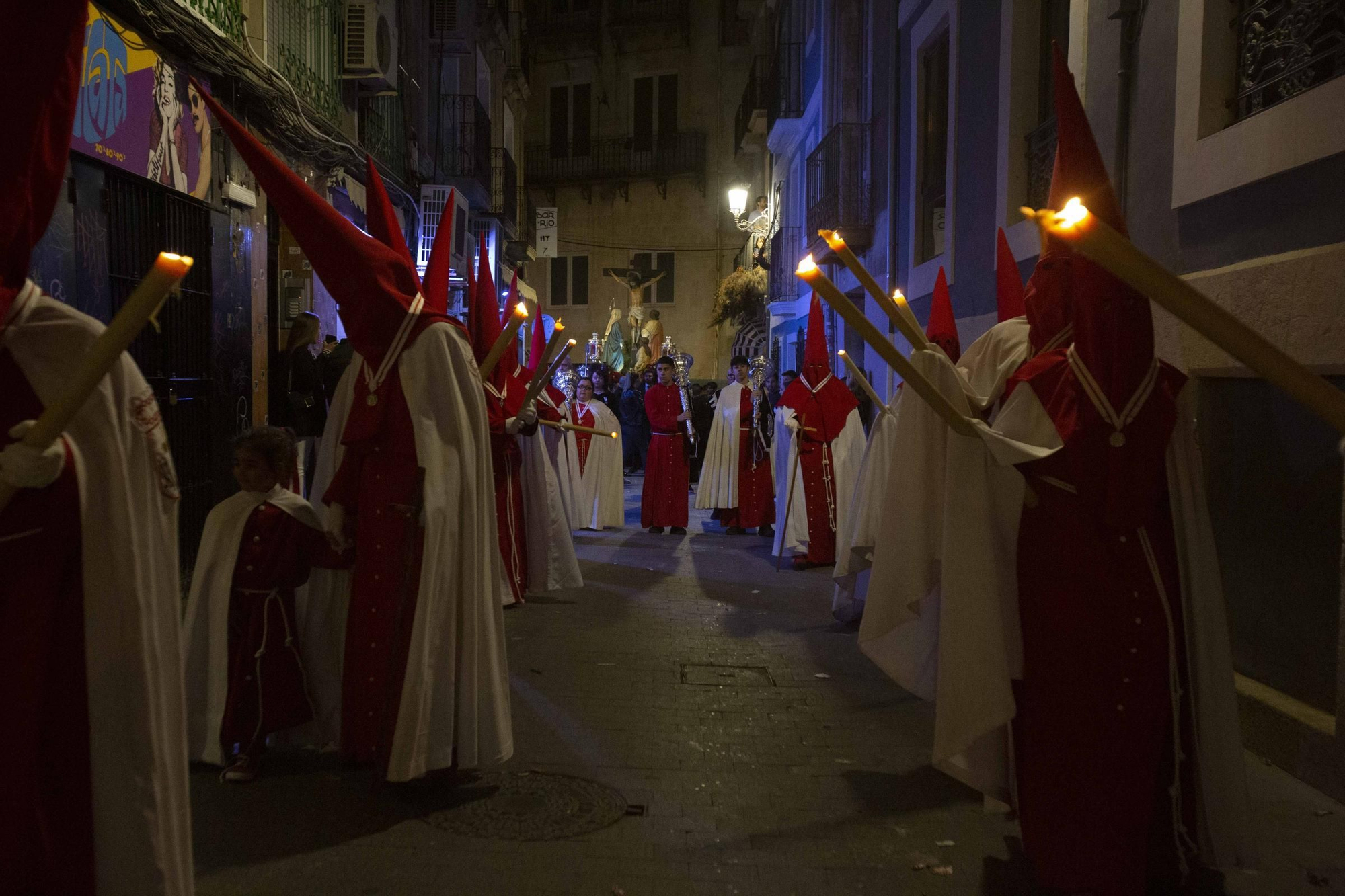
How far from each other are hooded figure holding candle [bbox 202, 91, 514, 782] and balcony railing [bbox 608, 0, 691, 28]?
34062 mm

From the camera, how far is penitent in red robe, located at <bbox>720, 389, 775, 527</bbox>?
12828 millimetres

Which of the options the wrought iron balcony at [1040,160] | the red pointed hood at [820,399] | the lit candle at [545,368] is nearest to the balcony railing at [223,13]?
the lit candle at [545,368]

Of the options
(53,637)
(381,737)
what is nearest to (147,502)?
(53,637)

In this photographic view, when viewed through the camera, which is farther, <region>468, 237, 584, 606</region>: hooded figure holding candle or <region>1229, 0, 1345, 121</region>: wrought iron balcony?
<region>468, 237, 584, 606</region>: hooded figure holding candle

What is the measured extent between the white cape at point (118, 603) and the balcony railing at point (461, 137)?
18.0 m

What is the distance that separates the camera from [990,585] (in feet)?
11.4

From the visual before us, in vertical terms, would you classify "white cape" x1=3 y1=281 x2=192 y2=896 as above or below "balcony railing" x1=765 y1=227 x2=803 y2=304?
below

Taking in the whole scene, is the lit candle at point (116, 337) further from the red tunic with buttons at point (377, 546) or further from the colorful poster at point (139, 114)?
the colorful poster at point (139, 114)

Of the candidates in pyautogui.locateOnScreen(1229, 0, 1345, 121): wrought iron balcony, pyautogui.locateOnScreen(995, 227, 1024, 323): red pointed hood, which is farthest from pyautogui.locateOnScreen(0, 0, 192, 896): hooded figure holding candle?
pyautogui.locateOnScreen(1229, 0, 1345, 121): wrought iron balcony

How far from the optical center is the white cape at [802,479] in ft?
33.3

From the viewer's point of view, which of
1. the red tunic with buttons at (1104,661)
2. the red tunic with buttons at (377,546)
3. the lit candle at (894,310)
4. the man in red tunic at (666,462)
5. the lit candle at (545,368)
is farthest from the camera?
the man in red tunic at (666,462)

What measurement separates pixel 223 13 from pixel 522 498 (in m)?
5.41

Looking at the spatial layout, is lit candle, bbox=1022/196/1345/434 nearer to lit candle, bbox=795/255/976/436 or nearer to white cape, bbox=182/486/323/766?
lit candle, bbox=795/255/976/436

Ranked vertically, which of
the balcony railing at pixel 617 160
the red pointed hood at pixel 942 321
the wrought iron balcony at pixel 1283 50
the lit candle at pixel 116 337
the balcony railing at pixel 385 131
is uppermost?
the balcony railing at pixel 617 160
